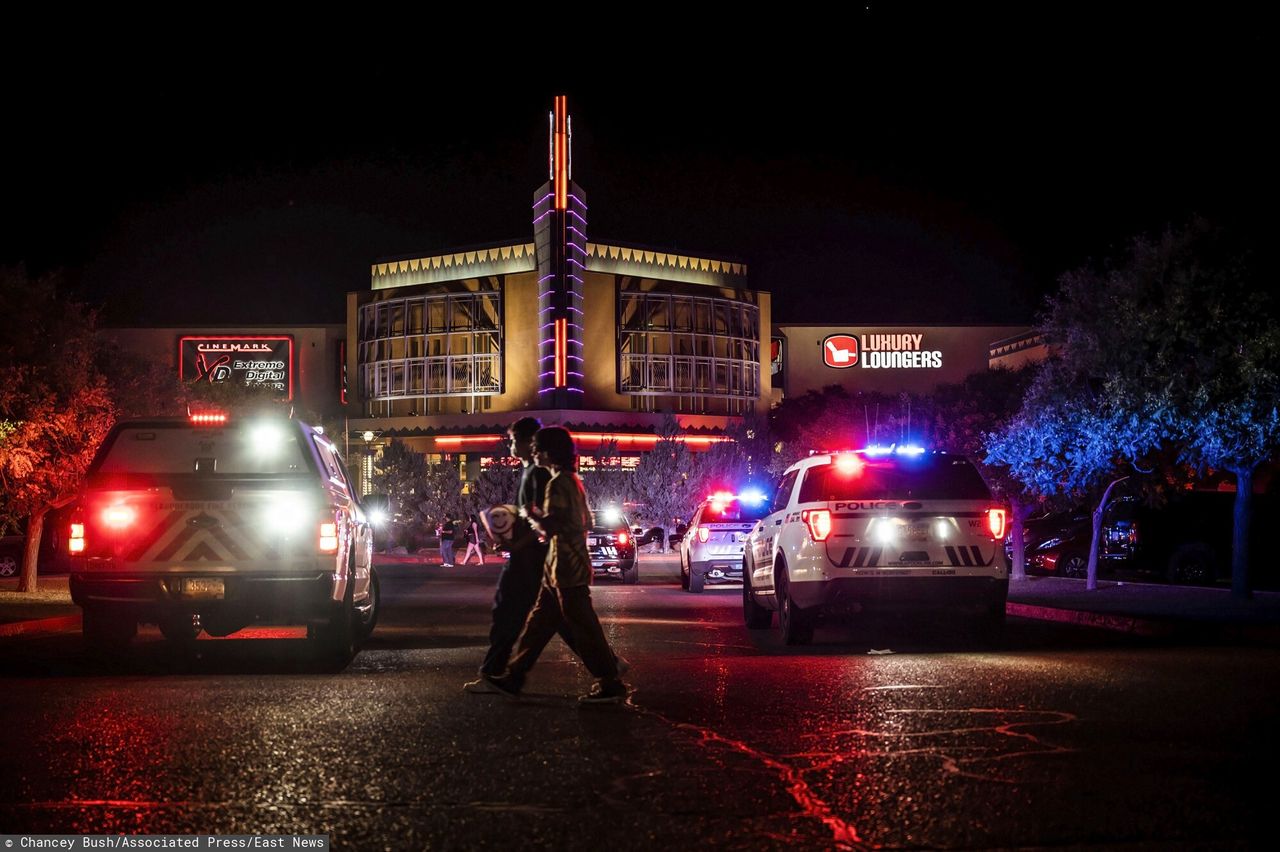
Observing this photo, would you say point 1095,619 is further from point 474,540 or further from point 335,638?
point 474,540

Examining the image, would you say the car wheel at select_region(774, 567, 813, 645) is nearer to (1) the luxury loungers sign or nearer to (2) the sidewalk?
(2) the sidewalk

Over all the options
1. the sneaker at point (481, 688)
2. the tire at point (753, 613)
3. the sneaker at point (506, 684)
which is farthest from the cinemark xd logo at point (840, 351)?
the sneaker at point (506, 684)

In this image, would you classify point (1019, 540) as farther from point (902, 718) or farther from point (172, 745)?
point (172, 745)

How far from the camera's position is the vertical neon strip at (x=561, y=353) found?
257 feet

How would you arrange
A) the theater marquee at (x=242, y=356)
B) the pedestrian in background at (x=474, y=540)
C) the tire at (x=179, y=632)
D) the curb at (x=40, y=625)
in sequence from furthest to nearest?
1. the theater marquee at (x=242, y=356)
2. the pedestrian in background at (x=474, y=540)
3. the curb at (x=40, y=625)
4. the tire at (x=179, y=632)

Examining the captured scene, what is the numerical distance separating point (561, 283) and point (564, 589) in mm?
69048

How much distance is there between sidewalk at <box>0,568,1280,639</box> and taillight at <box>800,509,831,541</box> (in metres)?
4.40

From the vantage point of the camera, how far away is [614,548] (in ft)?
97.3

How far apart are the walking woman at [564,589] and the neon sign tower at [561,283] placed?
6767cm

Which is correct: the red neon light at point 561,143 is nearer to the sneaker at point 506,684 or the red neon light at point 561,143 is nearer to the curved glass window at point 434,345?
the curved glass window at point 434,345

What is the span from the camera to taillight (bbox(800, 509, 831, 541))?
43.7 feet

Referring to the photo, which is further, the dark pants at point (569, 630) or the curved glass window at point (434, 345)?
the curved glass window at point (434, 345)

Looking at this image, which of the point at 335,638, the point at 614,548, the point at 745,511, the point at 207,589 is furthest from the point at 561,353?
the point at 207,589

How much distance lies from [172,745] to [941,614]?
804cm
